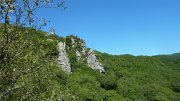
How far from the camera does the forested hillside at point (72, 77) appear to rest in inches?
890

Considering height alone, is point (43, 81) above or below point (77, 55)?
below

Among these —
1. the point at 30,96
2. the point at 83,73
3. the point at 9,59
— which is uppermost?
the point at 83,73

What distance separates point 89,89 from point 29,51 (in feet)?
331

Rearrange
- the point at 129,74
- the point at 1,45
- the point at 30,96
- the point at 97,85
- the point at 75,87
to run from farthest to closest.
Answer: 1. the point at 129,74
2. the point at 97,85
3. the point at 75,87
4. the point at 30,96
5. the point at 1,45

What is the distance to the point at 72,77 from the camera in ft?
407

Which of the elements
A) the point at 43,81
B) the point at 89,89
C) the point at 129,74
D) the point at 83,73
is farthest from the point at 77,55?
the point at 43,81

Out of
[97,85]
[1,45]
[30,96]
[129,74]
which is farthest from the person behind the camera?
[129,74]

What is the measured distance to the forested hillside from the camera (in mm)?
22594

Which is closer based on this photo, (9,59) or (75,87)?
(9,59)

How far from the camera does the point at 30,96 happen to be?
77.0 ft

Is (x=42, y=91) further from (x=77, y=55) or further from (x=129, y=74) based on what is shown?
(x=129, y=74)

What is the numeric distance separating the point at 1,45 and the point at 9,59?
2.74 ft

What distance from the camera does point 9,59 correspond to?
72.1 feet

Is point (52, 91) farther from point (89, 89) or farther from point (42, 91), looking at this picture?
point (89, 89)
